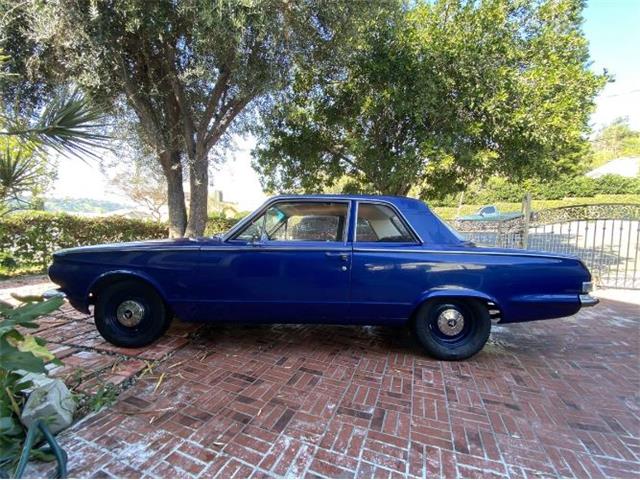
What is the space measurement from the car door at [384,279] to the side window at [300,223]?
29cm

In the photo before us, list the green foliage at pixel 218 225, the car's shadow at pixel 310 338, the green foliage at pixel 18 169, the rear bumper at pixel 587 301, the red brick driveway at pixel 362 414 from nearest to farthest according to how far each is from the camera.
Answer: the red brick driveway at pixel 362 414 < the green foliage at pixel 18 169 < the rear bumper at pixel 587 301 < the car's shadow at pixel 310 338 < the green foliage at pixel 218 225

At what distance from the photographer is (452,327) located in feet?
10.6

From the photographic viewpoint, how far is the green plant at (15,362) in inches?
68.0

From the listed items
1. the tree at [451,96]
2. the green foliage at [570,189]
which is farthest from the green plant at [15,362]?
the green foliage at [570,189]

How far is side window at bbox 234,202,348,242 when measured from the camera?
3.23m

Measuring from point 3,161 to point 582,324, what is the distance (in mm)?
6969

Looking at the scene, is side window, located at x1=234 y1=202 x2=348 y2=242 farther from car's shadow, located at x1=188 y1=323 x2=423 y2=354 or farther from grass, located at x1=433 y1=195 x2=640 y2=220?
grass, located at x1=433 y1=195 x2=640 y2=220

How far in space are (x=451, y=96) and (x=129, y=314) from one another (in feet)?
23.0

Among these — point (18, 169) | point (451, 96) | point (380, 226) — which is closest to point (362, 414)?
point (380, 226)

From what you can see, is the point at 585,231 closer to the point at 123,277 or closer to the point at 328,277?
the point at 328,277

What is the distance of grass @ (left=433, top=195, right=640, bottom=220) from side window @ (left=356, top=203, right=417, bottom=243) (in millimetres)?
17373

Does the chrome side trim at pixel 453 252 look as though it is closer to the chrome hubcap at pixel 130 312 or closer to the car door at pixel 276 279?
the car door at pixel 276 279

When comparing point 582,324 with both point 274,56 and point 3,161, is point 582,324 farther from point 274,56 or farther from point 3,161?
point 3,161

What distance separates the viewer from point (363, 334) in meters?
3.96
